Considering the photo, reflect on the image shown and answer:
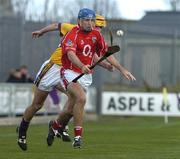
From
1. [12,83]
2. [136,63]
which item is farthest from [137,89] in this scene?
[12,83]

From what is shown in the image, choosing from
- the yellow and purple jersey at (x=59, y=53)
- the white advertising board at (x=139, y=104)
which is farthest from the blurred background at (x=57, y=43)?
the yellow and purple jersey at (x=59, y=53)

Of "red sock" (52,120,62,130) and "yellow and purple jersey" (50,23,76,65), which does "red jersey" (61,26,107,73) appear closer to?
"yellow and purple jersey" (50,23,76,65)

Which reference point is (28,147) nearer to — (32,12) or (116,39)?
(32,12)

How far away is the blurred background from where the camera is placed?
28.2 metres

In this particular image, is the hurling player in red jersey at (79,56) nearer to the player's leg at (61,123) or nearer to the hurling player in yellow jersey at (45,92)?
the hurling player in yellow jersey at (45,92)

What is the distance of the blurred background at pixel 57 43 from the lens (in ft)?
92.7

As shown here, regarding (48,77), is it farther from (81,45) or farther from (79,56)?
(81,45)

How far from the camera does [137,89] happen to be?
36656mm

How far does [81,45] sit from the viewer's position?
1421 cm

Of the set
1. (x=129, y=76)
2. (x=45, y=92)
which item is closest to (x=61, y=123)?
(x=45, y=92)

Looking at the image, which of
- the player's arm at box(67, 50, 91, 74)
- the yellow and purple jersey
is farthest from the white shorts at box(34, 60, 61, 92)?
the player's arm at box(67, 50, 91, 74)

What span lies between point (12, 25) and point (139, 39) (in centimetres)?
1086

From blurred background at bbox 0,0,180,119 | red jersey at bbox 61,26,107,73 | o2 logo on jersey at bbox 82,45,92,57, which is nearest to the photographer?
red jersey at bbox 61,26,107,73

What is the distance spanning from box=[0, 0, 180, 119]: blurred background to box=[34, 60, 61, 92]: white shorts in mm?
10218
